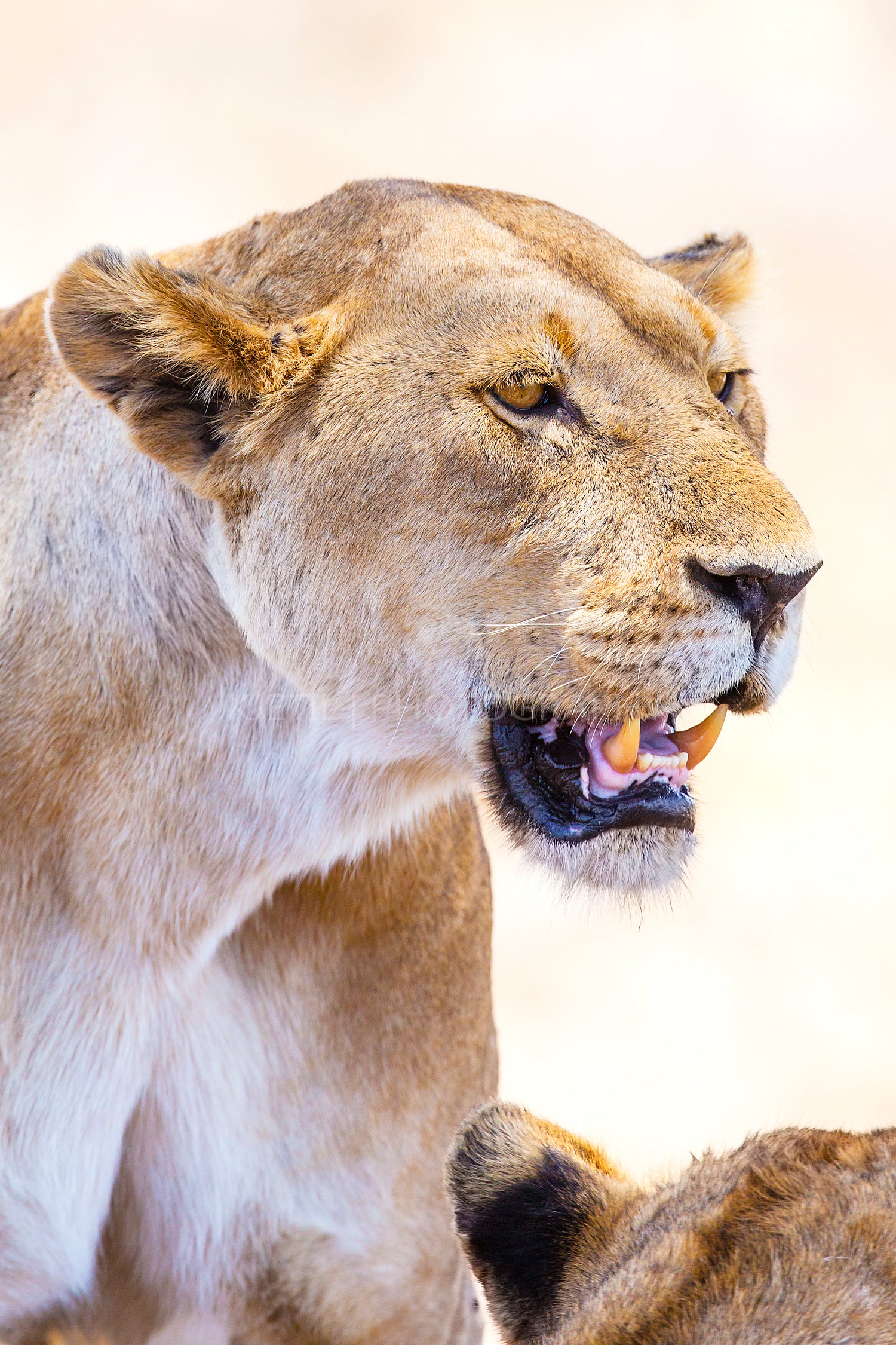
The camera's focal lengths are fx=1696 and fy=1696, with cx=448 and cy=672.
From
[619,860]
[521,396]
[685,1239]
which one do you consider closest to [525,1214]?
[685,1239]

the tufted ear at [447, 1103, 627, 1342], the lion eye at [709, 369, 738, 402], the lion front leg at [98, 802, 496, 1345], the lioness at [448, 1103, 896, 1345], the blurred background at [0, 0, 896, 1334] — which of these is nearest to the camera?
the lioness at [448, 1103, 896, 1345]

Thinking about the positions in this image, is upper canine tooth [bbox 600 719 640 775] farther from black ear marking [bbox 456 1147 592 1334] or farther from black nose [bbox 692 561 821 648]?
black ear marking [bbox 456 1147 592 1334]

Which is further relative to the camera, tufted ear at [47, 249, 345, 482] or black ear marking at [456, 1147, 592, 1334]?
tufted ear at [47, 249, 345, 482]

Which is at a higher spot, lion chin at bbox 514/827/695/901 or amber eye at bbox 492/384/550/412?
amber eye at bbox 492/384/550/412

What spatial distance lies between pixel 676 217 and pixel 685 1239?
6.24 meters

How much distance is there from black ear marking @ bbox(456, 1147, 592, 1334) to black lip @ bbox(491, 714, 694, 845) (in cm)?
43

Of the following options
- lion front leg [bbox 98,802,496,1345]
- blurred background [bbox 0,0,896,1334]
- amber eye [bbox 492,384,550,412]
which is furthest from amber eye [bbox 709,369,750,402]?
blurred background [bbox 0,0,896,1334]

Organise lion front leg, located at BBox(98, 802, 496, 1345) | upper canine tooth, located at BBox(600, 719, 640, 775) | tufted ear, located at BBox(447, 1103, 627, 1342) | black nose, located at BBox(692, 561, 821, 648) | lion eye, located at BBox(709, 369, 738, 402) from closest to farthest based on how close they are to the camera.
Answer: tufted ear, located at BBox(447, 1103, 627, 1342), black nose, located at BBox(692, 561, 821, 648), upper canine tooth, located at BBox(600, 719, 640, 775), lion eye, located at BBox(709, 369, 738, 402), lion front leg, located at BBox(98, 802, 496, 1345)

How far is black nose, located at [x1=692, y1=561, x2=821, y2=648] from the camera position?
1.58 meters

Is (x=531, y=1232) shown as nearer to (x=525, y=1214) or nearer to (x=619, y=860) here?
(x=525, y=1214)

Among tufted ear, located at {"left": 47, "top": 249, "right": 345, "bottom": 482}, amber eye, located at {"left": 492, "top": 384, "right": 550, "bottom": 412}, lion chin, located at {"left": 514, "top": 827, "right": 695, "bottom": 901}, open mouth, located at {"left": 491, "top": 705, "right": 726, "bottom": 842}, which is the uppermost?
amber eye, located at {"left": 492, "top": 384, "right": 550, "bottom": 412}

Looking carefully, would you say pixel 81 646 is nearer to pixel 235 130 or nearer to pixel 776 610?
pixel 776 610

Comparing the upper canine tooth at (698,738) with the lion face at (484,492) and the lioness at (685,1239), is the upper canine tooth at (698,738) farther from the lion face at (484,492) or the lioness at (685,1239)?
the lioness at (685,1239)

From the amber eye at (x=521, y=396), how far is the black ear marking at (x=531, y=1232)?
0.70 meters
